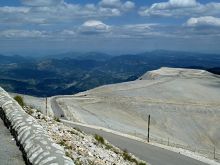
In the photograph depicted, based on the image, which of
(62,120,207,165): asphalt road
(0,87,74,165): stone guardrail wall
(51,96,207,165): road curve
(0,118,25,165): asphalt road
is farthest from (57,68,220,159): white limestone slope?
(0,118,25,165): asphalt road

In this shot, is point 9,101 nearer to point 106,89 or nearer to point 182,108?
point 182,108

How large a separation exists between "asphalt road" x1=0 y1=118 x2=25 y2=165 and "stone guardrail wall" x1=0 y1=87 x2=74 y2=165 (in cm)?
19

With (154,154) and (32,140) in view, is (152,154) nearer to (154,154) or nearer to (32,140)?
(154,154)

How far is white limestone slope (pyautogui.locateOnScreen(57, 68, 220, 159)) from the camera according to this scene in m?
89.2

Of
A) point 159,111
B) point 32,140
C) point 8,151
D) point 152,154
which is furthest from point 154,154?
point 159,111

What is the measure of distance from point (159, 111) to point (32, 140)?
3881 inches

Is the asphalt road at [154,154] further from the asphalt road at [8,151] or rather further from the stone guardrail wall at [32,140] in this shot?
the asphalt road at [8,151]

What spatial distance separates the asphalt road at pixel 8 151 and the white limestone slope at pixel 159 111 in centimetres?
6356

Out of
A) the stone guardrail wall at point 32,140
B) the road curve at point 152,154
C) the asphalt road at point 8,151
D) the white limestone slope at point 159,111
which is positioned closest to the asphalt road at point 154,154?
the road curve at point 152,154

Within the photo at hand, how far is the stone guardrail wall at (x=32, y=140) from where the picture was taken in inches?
375

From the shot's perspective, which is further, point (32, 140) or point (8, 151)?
point (8, 151)

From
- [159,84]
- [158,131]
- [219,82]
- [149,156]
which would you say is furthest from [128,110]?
[219,82]

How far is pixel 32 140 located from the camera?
11.3 m

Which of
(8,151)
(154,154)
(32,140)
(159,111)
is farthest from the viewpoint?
(159,111)
